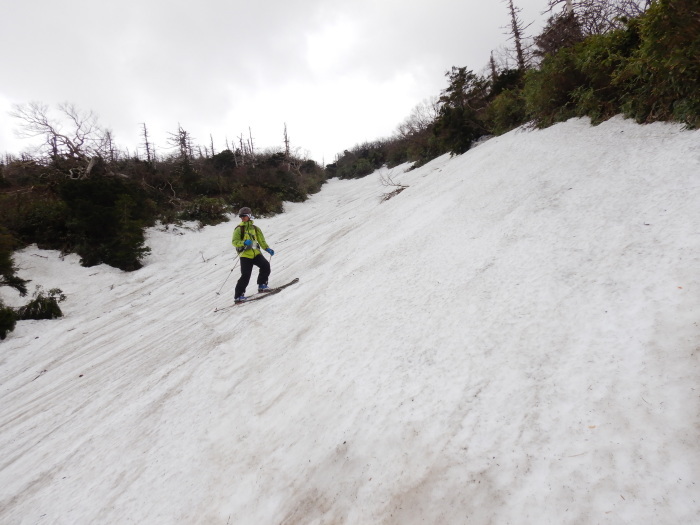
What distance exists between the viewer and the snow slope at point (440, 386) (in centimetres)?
197

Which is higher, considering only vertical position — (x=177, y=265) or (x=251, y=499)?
(x=177, y=265)

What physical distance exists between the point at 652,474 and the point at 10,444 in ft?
21.8

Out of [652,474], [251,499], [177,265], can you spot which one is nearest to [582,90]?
[652,474]

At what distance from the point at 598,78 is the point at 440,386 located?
775 centimetres

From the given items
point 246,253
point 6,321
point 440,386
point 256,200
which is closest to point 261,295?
point 246,253

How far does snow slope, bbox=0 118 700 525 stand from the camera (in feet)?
6.45

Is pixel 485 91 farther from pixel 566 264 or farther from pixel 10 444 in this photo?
pixel 10 444

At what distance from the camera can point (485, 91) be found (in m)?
14.6

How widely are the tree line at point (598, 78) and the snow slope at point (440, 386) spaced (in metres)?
0.51

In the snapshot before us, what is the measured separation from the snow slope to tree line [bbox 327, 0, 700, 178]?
511mm

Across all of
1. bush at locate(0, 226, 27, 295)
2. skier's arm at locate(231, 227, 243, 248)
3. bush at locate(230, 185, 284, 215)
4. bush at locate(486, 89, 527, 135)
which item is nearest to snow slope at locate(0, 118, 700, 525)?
skier's arm at locate(231, 227, 243, 248)

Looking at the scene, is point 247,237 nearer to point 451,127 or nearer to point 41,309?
point 41,309

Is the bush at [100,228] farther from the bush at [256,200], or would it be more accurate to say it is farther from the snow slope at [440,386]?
the bush at [256,200]

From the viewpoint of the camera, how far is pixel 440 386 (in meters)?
2.83
